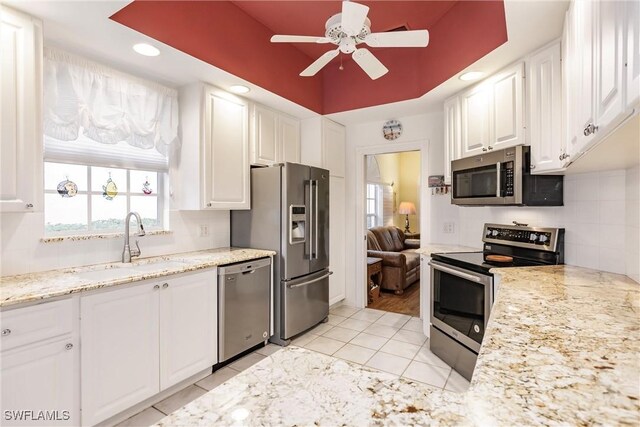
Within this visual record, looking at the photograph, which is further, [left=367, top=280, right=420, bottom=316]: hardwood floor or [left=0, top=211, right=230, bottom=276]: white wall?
[left=367, top=280, right=420, bottom=316]: hardwood floor

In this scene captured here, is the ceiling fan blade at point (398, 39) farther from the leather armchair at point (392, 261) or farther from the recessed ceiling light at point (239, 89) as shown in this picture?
the leather armchair at point (392, 261)

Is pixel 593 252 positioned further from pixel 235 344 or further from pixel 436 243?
pixel 235 344

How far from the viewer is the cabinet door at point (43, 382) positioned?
142 centimetres

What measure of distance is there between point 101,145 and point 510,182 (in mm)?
3065

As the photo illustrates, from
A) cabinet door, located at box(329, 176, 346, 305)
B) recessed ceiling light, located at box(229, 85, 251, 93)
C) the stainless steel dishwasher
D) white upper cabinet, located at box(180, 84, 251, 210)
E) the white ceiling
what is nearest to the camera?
the white ceiling

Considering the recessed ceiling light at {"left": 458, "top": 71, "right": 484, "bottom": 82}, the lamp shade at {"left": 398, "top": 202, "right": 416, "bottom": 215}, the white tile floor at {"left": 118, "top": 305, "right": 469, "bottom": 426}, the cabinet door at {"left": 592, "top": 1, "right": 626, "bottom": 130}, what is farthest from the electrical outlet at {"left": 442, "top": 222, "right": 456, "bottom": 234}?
the lamp shade at {"left": 398, "top": 202, "right": 416, "bottom": 215}

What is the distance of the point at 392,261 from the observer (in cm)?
449

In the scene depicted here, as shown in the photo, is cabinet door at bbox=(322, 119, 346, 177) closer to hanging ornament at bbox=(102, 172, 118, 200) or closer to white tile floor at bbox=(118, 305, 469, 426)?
white tile floor at bbox=(118, 305, 469, 426)

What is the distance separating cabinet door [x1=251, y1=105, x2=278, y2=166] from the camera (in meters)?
3.15

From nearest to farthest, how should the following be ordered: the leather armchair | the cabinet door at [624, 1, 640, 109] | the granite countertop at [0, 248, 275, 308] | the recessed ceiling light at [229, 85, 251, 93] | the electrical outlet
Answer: the cabinet door at [624, 1, 640, 109]
the granite countertop at [0, 248, 275, 308]
the recessed ceiling light at [229, 85, 251, 93]
the electrical outlet
the leather armchair

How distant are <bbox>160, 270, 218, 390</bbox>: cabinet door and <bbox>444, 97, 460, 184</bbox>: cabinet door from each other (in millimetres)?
2339

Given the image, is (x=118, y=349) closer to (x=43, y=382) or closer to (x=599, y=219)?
(x=43, y=382)

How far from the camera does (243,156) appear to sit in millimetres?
3010

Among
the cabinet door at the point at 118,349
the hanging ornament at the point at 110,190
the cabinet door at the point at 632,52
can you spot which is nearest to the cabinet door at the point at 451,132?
the cabinet door at the point at 632,52
